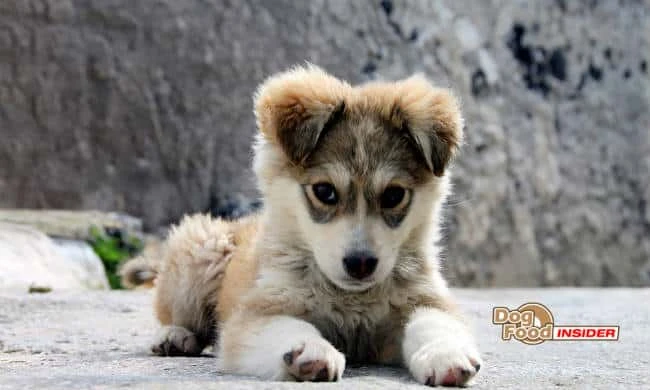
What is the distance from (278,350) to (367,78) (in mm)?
6932

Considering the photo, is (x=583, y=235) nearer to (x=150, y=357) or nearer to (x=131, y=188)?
(x=131, y=188)

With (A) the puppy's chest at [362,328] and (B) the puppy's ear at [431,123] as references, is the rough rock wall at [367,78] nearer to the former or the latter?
(B) the puppy's ear at [431,123]

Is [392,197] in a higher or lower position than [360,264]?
higher

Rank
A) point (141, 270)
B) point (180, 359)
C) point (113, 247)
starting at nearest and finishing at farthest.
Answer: point (180, 359)
point (141, 270)
point (113, 247)

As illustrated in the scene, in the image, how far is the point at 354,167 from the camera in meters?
4.04

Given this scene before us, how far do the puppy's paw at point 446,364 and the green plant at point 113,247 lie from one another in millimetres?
5639

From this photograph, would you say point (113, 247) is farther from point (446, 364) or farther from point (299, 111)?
point (446, 364)

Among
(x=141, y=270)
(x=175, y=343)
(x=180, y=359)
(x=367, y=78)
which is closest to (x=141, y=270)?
(x=141, y=270)

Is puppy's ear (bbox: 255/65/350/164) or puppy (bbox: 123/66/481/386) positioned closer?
puppy (bbox: 123/66/481/386)

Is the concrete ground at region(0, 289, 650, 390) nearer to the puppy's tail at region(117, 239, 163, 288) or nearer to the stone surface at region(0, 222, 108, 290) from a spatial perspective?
the puppy's tail at region(117, 239, 163, 288)

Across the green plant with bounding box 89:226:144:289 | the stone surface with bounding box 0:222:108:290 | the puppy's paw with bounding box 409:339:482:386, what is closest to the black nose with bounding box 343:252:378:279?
the puppy's paw with bounding box 409:339:482:386

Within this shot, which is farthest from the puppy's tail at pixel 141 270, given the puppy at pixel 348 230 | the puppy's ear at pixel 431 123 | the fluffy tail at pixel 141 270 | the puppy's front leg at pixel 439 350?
the puppy's front leg at pixel 439 350

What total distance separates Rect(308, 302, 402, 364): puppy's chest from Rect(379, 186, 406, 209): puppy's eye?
0.46 meters

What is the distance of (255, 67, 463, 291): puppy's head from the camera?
12.9ft
